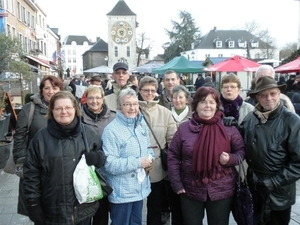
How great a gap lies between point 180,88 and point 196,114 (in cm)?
98

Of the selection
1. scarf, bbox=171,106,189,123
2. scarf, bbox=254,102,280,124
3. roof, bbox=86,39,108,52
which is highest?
roof, bbox=86,39,108,52

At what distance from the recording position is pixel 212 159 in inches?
107

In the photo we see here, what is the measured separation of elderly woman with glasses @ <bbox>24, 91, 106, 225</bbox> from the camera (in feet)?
8.18

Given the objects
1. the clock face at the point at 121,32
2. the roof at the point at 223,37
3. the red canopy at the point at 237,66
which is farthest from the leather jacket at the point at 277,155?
the roof at the point at 223,37

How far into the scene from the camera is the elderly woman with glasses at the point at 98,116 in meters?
3.34

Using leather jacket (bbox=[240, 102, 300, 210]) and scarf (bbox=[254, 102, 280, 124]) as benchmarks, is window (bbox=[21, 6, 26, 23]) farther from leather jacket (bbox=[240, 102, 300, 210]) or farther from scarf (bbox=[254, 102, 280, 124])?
leather jacket (bbox=[240, 102, 300, 210])

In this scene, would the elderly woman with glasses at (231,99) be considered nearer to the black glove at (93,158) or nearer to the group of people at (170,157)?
the group of people at (170,157)

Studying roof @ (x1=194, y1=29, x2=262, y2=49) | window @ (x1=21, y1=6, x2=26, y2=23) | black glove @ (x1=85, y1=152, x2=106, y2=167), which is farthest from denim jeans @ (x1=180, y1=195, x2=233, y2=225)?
roof @ (x1=194, y1=29, x2=262, y2=49)

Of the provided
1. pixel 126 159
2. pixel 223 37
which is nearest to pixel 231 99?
pixel 126 159

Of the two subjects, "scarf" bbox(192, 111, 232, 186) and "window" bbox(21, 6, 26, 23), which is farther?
"window" bbox(21, 6, 26, 23)

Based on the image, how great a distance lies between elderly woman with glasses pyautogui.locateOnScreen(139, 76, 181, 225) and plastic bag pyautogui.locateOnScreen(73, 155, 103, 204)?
0.85 meters

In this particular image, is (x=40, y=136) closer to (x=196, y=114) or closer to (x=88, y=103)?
(x=88, y=103)

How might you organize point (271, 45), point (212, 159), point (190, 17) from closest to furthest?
point (212, 159) → point (271, 45) → point (190, 17)

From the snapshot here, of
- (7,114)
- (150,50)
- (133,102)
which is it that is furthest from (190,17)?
(133,102)
